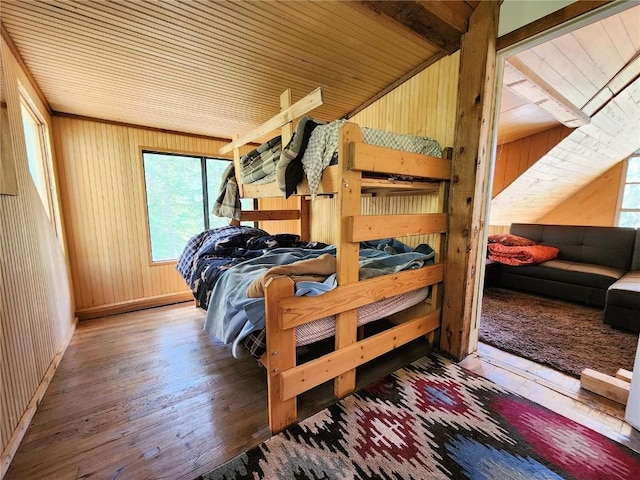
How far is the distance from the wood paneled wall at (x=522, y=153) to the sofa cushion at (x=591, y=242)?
85 centimetres

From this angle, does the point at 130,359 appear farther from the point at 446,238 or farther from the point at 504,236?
the point at 504,236

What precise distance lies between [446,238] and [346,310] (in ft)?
3.27

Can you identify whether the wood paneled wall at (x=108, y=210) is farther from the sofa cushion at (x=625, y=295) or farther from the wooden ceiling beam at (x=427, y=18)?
the sofa cushion at (x=625, y=295)

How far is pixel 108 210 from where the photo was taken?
2.85m

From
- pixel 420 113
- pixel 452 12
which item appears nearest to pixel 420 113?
pixel 420 113

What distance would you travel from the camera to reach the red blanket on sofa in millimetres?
3217

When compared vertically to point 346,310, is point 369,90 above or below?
above

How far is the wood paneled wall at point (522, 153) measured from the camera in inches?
128

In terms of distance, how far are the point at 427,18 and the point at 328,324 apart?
1891mm

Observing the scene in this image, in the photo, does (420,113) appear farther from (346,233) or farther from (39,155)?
(39,155)

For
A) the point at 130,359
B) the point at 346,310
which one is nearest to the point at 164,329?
the point at 130,359

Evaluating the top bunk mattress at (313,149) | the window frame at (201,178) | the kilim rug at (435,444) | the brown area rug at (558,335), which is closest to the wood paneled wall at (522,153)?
the brown area rug at (558,335)

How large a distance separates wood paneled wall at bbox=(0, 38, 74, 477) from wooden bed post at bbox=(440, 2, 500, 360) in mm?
2515

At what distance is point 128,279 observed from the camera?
302 centimetres
